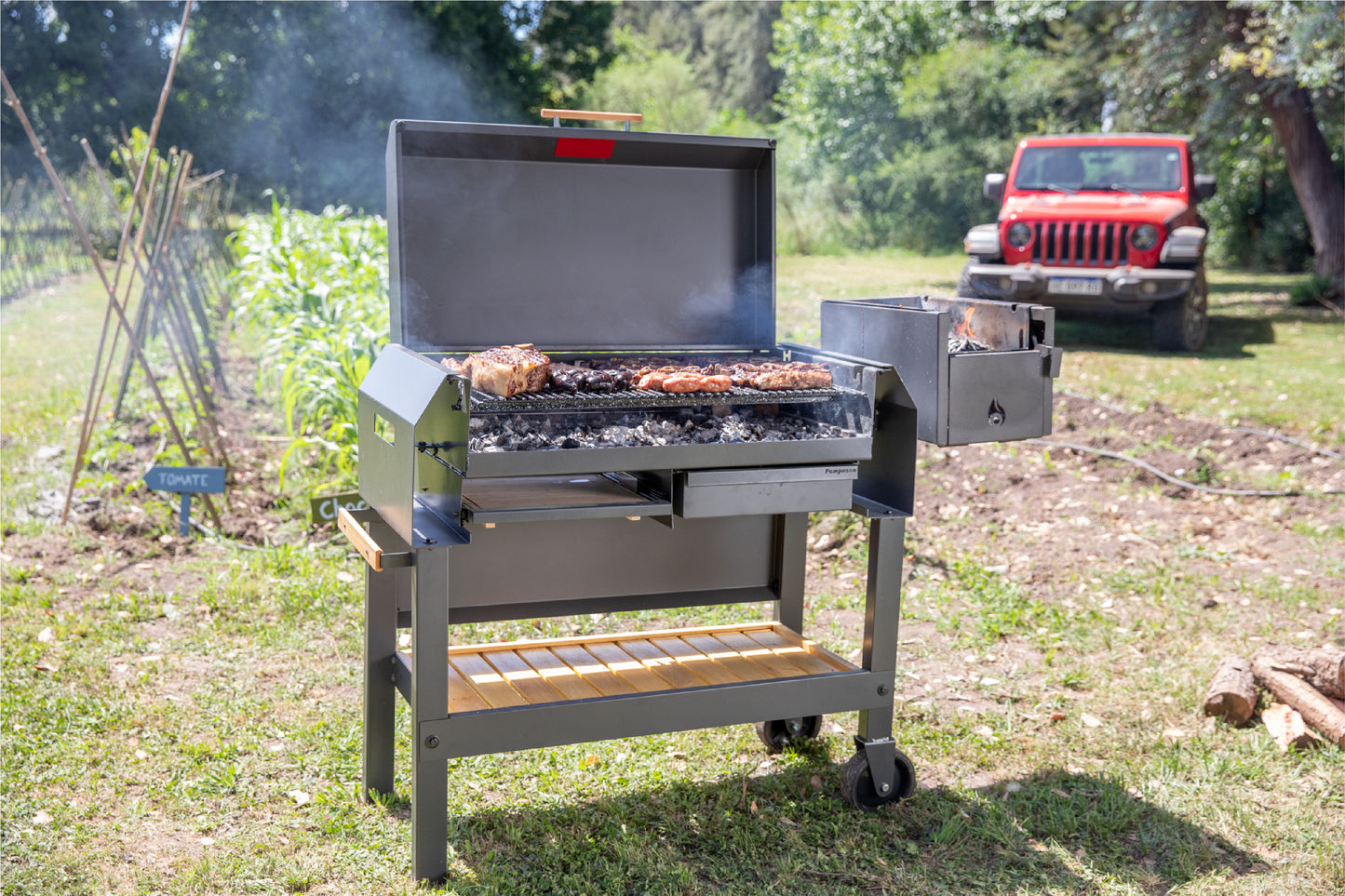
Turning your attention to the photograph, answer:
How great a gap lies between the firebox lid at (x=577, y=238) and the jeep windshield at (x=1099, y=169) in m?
7.80

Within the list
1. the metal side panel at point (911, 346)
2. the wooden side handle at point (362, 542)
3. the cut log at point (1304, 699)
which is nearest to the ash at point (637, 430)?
the metal side panel at point (911, 346)

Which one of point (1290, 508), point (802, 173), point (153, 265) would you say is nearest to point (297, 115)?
point (802, 173)

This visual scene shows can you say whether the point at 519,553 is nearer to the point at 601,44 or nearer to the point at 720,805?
the point at 720,805

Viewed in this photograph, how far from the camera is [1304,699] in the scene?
134 inches

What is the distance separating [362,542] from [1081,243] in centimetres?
849

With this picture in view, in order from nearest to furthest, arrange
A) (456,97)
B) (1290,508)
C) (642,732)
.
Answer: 1. (642,732)
2. (1290,508)
3. (456,97)

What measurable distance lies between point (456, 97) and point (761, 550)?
20.4 m

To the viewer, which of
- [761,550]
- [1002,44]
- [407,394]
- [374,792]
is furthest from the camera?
[1002,44]

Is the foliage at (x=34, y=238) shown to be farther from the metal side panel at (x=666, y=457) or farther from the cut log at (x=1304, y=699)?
the cut log at (x=1304, y=699)

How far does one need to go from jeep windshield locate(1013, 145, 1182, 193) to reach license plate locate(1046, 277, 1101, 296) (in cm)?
113

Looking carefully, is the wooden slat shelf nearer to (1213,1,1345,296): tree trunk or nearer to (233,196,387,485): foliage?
(233,196,387,485): foliage

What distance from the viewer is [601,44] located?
2344cm

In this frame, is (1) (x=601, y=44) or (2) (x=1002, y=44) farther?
(1) (x=601, y=44)

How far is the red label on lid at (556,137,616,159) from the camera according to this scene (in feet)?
9.73
